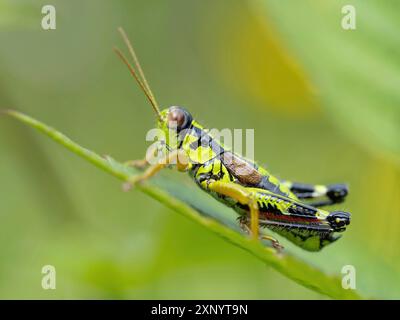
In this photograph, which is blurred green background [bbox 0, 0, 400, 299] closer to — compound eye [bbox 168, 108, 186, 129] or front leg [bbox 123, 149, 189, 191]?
front leg [bbox 123, 149, 189, 191]

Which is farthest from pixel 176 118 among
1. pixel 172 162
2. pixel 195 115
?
pixel 195 115

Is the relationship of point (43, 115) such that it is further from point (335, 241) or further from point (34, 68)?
point (335, 241)

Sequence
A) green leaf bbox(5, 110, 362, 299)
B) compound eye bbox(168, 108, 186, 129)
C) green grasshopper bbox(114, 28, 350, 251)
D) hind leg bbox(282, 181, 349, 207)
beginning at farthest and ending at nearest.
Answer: hind leg bbox(282, 181, 349, 207) → compound eye bbox(168, 108, 186, 129) → green grasshopper bbox(114, 28, 350, 251) → green leaf bbox(5, 110, 362, 299)

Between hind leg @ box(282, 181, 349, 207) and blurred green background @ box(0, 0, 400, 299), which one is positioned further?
hind leg @ box(282, 181, 349, 207)

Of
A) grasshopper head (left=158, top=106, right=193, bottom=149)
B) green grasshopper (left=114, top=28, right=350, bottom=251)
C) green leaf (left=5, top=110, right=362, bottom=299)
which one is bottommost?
green leaf (left=5, top=110, right=362, bottom=299)

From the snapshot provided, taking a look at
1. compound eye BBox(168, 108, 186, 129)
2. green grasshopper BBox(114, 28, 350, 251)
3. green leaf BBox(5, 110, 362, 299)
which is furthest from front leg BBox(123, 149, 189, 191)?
green leaf BBox(5, 110, 362, 299)

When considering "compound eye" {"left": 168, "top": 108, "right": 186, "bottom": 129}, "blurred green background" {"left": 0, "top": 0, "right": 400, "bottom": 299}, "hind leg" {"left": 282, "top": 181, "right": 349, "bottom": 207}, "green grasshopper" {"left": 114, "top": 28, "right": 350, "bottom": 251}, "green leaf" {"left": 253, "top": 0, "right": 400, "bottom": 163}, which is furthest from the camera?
"hind leg" {"left": 282, "top": 181, "right": 349, "bottom": 207}

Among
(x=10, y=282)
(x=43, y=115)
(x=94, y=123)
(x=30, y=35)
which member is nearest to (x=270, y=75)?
(x=94, y=123)
